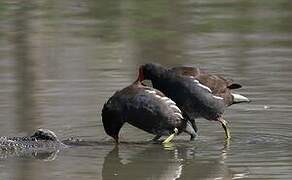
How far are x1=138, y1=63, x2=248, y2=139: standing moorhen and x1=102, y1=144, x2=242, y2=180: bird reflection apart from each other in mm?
520

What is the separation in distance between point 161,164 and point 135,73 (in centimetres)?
457

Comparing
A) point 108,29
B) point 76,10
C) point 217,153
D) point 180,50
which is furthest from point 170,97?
point 76,10

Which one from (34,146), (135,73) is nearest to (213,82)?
(34,146)

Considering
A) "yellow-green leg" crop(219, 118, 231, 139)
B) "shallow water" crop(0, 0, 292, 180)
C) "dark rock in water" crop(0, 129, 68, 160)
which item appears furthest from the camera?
"yellow-green leg" crop(219, 118, 231, 139)

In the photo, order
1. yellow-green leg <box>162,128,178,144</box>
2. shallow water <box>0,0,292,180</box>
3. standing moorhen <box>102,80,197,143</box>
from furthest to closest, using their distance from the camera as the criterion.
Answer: yellow-green leg <box>162,128,178,144</box>
standing moorhen <box>102,80,197,143</box>
shallow water <box>0,0,292,180</box>

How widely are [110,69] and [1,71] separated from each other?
139 centimetres

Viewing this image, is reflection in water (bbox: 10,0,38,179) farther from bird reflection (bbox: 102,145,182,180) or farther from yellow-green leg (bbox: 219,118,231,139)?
yellow-green leg (bbox: 219,118,231,139)

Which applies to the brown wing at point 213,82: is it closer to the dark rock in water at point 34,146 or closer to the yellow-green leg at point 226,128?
the yellow-green leg at point 226,128

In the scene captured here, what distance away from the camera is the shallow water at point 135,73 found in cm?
959

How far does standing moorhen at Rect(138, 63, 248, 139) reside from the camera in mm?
10711

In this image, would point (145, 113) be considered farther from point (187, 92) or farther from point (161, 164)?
point (161, 164)

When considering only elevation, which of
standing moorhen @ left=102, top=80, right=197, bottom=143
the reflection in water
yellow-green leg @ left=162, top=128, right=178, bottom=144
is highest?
standing moorhen @ left=102, top=80, right=197, bottom=143

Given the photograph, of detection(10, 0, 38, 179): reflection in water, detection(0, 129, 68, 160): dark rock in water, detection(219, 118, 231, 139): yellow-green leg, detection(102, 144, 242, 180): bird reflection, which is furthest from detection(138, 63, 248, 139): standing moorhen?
detection(10, 0, 38, 179): reflection in water

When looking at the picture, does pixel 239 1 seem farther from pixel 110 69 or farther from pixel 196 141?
pixel 196 141
